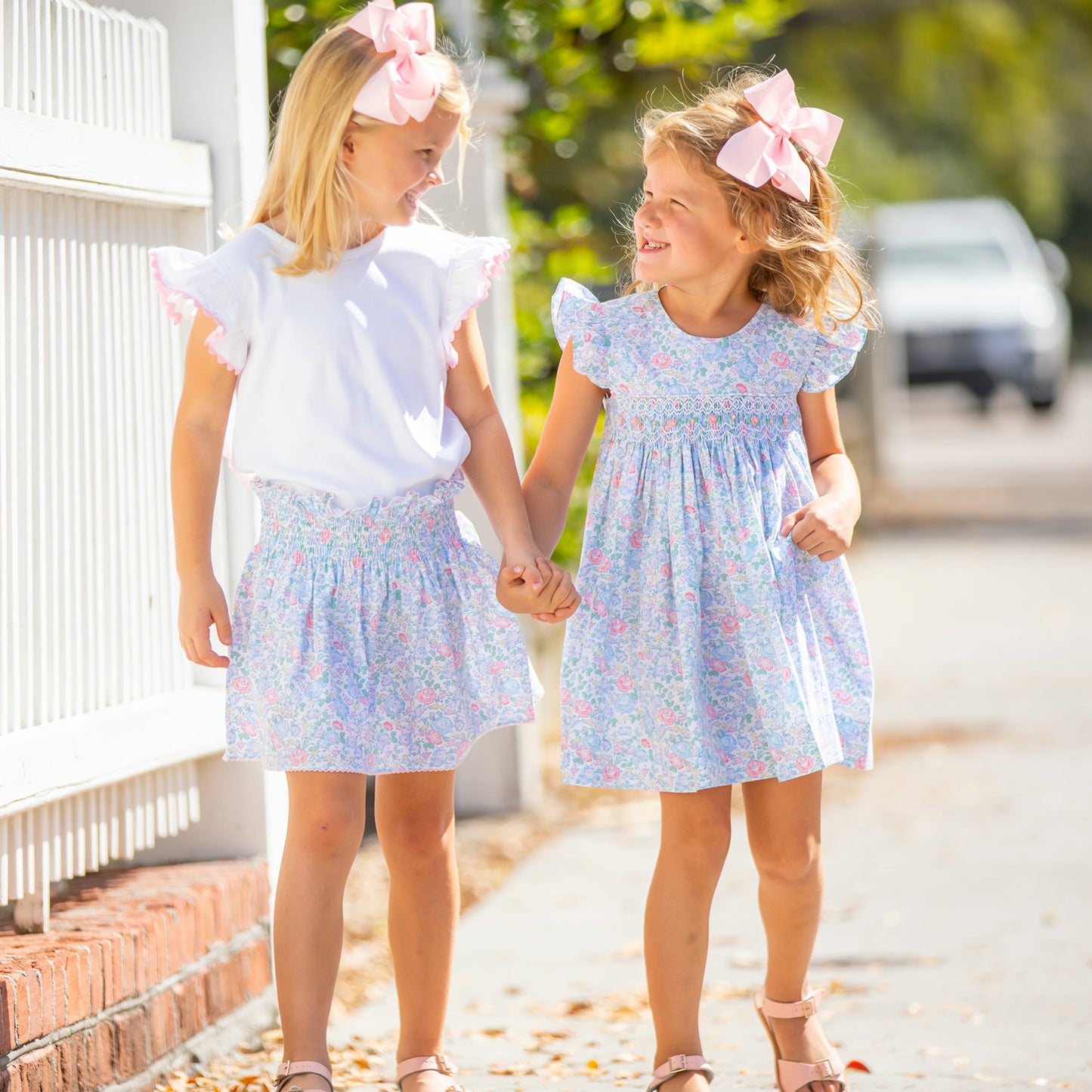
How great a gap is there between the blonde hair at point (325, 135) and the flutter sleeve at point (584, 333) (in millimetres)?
378

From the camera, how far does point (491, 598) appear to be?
8.57 ft

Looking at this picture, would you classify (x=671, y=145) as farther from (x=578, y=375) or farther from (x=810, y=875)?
(x=810, y=875)

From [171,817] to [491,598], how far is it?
101 cm

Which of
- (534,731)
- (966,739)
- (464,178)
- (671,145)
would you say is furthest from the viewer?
(966,739)

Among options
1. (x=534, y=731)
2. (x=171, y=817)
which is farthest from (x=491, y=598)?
(x=534, y=731)

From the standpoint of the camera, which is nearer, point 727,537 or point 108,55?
point 727,537

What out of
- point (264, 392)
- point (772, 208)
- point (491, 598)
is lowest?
point (491, 598)

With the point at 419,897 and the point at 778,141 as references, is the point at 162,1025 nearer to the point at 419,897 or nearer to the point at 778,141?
the point at 419,897

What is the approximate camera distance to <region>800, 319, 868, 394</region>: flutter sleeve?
2717mm

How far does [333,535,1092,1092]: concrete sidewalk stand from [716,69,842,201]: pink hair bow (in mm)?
1591

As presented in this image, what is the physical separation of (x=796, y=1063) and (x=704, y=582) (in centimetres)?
82

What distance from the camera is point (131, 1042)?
112 inches

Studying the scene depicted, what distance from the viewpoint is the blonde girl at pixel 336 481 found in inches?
97.6

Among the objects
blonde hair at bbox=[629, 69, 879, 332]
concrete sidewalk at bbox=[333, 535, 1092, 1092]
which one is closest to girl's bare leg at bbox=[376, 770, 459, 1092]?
concrete sidewalk at bbox=[333, 535, 1092, 1092]
